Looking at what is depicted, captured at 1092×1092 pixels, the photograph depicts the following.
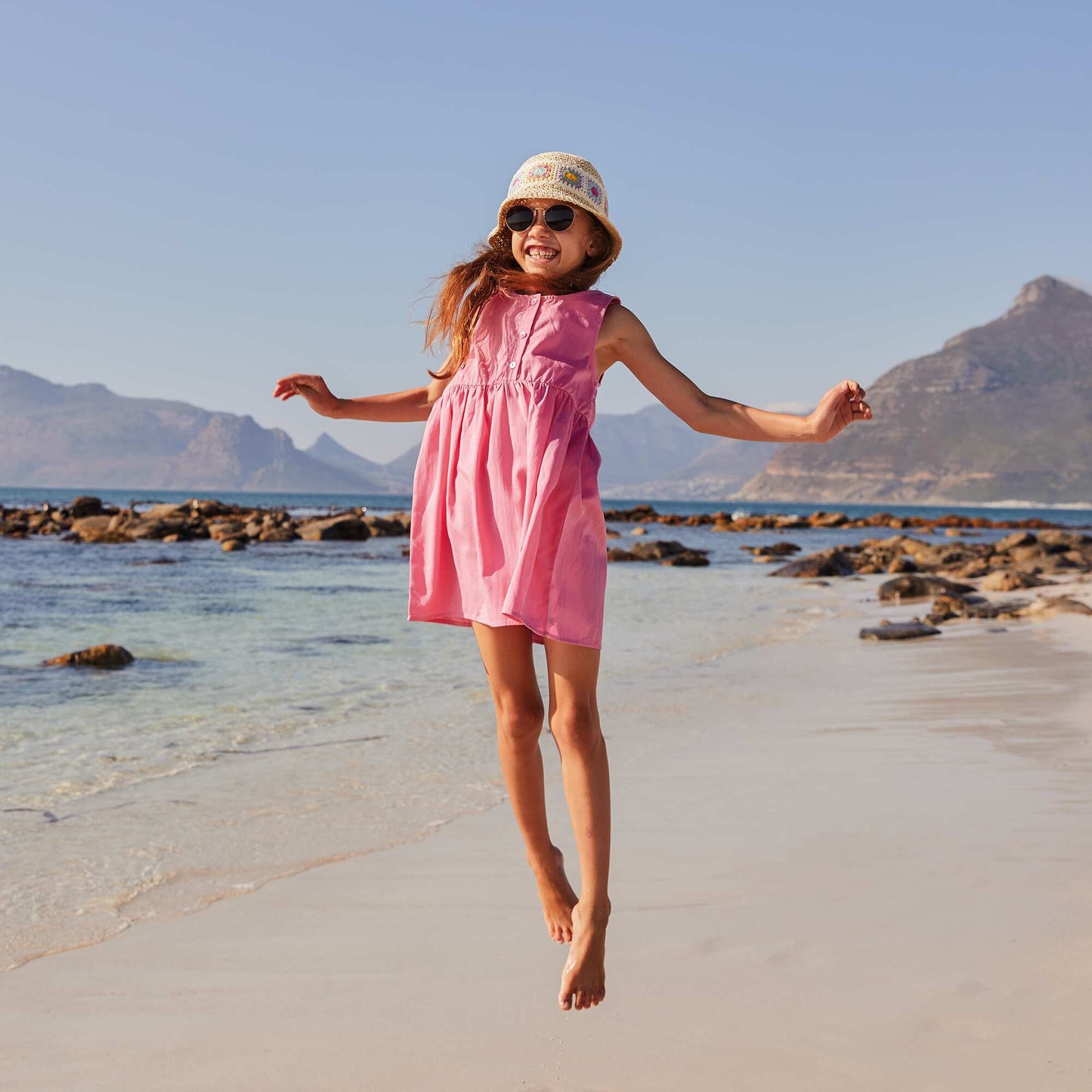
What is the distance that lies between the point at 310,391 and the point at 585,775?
1.31 metres

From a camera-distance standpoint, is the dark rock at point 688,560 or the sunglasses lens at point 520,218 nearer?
the sunglasses lens at point 520,218

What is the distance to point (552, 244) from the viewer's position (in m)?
2.82

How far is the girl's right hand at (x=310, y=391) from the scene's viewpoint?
3.09 meters

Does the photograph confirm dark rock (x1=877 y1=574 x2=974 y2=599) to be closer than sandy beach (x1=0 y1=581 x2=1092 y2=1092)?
No

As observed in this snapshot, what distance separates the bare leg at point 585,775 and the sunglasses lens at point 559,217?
103cm

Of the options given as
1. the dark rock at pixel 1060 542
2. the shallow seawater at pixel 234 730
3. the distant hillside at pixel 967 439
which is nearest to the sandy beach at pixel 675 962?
the shallow seawater at pixel 234 730

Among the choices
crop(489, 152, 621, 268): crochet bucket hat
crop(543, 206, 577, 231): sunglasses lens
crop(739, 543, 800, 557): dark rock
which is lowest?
crop(739, 543, 800, 557): dark rock

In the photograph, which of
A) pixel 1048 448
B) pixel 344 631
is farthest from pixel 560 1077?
pixel 1048 448

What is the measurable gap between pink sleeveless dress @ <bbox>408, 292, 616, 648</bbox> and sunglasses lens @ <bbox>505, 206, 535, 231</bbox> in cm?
17

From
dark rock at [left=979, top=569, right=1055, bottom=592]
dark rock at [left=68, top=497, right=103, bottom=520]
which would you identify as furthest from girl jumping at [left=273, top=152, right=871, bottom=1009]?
dark rock at [left=68, top=497, right=103, bottom=520]

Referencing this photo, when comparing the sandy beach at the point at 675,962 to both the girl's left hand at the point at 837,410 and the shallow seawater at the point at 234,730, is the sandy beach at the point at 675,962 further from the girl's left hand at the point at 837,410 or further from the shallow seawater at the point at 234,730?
the girl's left hand at the point at 837,410

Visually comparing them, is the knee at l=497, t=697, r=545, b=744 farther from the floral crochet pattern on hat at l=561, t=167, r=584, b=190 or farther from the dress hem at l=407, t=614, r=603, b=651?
the floral crochet pattern on hat at l=561, t=167, r=584, b=190

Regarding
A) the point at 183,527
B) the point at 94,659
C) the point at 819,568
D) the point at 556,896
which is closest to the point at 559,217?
the point at 556,896

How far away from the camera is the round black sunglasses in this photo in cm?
277
